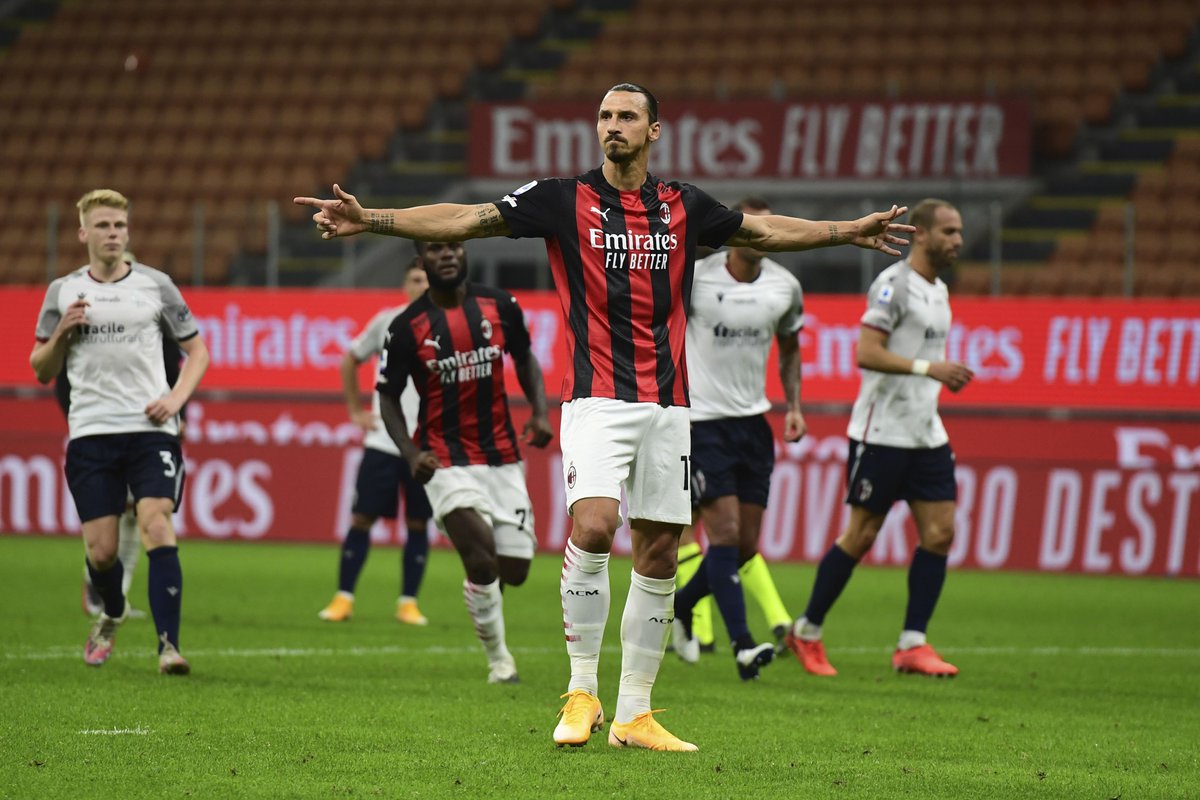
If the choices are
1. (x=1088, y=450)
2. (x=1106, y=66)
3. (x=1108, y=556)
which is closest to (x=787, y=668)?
(x=1108, y=556)

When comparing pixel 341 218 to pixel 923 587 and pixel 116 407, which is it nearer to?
pixel 116 407

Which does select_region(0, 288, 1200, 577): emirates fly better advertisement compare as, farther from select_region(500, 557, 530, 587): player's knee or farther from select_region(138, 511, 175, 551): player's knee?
select_region(138, 511, 175, 551): player's knee

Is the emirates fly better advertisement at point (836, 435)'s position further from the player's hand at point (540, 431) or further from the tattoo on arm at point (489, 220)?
the tattoo on arm at point (489, 220)

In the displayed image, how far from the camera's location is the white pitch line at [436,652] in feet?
29.1

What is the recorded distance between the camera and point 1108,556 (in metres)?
14.7

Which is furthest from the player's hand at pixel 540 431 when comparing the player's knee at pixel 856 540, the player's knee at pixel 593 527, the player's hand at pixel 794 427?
the player's knee at pixel 593 527

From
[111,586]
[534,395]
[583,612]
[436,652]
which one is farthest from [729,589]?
[111,586]

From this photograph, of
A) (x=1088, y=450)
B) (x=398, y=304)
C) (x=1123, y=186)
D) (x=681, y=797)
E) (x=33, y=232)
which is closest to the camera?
(x=681, y=797)

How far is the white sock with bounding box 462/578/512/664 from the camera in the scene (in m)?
8.12

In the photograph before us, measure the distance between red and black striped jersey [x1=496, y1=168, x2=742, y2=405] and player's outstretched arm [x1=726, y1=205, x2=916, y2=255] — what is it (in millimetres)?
322

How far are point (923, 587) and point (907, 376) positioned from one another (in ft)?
3.63

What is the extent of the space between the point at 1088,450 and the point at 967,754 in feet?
32.9

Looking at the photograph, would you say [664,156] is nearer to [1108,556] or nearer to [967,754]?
[1108,556]

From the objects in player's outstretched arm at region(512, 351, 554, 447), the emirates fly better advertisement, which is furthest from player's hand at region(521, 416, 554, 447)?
the emirates fly better advertisement
